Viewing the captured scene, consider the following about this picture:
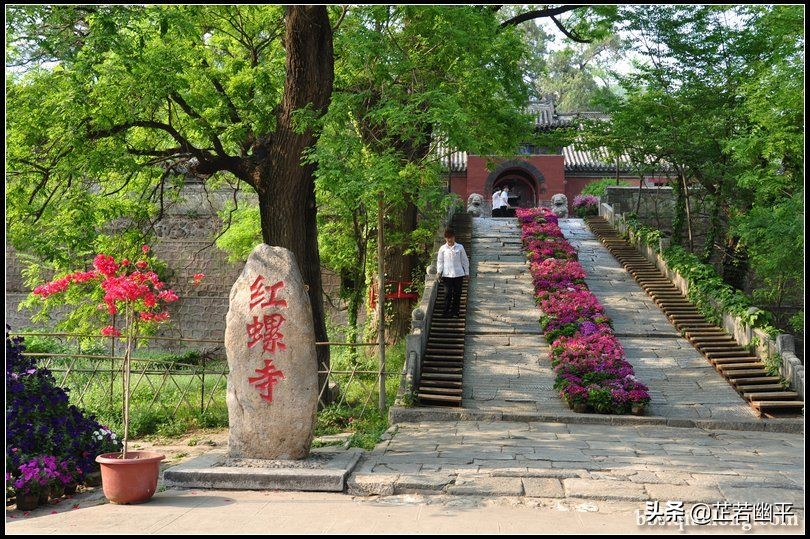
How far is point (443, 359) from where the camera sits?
12578 mm

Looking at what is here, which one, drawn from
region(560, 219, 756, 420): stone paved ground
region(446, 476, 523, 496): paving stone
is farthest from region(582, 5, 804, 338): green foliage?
region(446, 476, 523, 496): paving stone

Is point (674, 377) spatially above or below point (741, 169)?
below

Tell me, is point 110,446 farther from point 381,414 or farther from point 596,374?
point 596,374

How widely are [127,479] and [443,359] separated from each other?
667cm

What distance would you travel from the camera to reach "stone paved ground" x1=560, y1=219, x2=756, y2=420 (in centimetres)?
1076

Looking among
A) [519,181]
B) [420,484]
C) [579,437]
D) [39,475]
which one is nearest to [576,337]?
[579,437]

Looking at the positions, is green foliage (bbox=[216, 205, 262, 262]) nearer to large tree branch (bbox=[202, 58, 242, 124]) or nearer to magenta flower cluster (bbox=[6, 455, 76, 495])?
large tree branch (bbox=[202, 58, 242, 124])

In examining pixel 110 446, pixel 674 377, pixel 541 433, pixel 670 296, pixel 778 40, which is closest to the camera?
pixel 110 446

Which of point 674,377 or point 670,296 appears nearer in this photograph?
point 674,377

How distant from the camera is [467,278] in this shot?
673 inches

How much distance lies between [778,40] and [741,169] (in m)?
3.25

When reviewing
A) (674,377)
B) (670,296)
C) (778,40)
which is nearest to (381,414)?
(674,377)

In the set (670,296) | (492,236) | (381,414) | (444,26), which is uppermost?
(444,26)

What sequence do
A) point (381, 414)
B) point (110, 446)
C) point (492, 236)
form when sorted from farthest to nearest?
1. point (492, 236)
2. point (381, 414)
3. point (110, 446)
